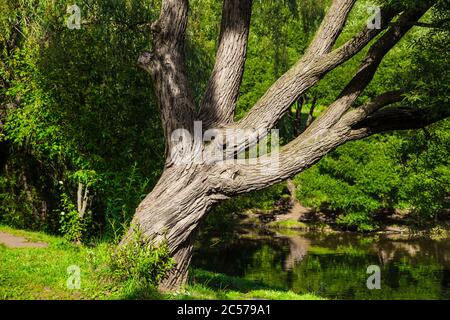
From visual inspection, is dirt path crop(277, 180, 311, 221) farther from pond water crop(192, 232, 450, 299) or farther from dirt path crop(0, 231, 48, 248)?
dirt path crop(0, 231, 48, 248)

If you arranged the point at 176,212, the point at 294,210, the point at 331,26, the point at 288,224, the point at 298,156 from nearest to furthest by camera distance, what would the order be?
the point at 176,212, the point at 298,156, the point at 331,26, the point at 288,224, the point at 294,210

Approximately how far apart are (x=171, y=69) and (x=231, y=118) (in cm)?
132

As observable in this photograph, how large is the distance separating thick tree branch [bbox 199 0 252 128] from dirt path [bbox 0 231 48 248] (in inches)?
228

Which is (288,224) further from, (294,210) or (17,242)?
(17,242)

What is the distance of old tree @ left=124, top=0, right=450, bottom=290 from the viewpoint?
9117mm

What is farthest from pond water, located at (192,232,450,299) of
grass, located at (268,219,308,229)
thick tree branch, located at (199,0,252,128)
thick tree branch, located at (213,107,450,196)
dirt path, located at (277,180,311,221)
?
thick tree branch, located at (199,0,252,128)

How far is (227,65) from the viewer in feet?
31.7

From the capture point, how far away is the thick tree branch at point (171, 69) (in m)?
9.53

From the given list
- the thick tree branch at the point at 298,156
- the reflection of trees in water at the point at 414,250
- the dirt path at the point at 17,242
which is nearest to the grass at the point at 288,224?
the reflection of trees in water at the point at 414,250

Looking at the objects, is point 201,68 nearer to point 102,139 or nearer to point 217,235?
point 102,139

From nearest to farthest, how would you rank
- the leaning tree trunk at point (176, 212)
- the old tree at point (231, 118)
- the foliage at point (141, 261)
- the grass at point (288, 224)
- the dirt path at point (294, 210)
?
1. the foliage at point (141, 261)
2. the leaning tree trunk at point (176, 212)
3. the old tree at point (231, 118)
4. the grass at point (288, 224)
5. the dirt path at point (294, 210)

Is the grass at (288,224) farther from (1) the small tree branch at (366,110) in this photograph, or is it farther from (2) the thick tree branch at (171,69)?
(2) the thick tree branch at (171,69)

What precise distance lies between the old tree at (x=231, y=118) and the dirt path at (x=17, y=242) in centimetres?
484

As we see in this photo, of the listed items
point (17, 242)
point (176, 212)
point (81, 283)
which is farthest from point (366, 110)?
point (17, 242)
